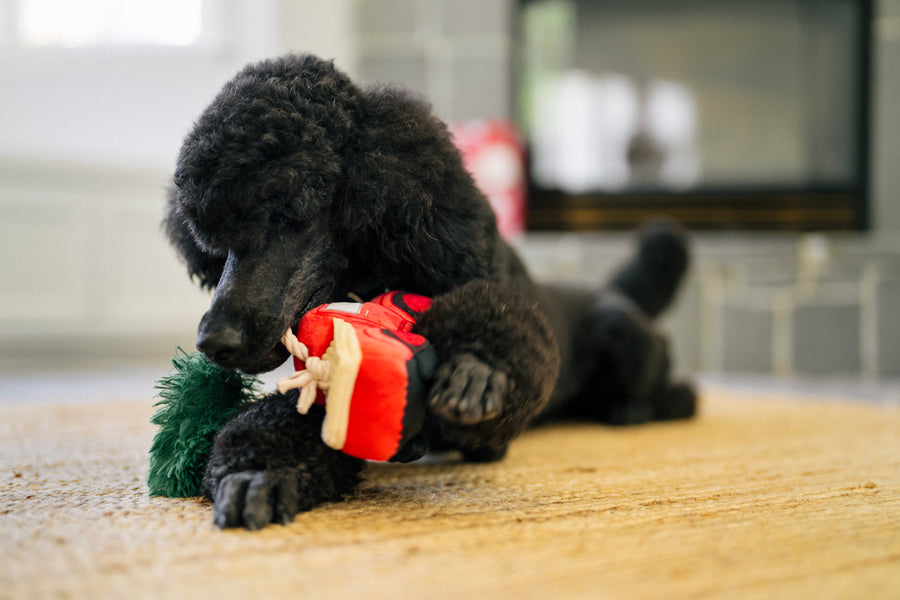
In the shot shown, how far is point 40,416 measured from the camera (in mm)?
1328

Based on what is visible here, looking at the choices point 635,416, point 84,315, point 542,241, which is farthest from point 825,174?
point 84,315

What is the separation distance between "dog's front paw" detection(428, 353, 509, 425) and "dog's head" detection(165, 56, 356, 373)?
160 millimetres

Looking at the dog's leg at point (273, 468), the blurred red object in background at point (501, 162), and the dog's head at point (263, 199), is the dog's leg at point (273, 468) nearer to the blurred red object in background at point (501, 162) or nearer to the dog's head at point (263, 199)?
the dog's head at point (263, 199)

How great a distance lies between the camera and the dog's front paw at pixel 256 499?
23.0 inches

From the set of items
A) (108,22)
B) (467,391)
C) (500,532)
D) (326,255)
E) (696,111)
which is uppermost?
(108,22)

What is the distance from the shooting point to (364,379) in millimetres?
583

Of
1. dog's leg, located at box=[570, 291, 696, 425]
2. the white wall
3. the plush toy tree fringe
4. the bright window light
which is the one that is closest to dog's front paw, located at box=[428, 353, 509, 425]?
the plush toy tree fringe

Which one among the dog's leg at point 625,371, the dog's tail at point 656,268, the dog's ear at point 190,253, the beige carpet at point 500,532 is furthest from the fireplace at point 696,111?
the dog's ear at point 190,253

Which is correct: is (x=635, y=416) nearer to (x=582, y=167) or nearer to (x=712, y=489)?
(x=712, y=489)

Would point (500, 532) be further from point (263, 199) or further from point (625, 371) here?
point (625, 371)

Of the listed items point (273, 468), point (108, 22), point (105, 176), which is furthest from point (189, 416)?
point (108, 22)

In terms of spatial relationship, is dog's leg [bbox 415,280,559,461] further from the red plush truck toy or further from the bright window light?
the bright window light

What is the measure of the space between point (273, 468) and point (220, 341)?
0.12 metres

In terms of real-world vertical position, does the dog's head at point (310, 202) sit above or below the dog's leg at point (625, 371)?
above
